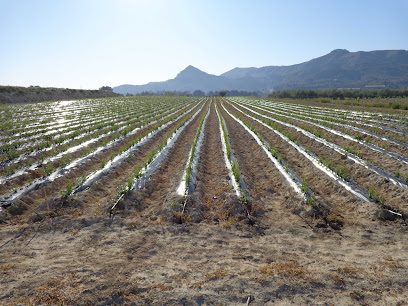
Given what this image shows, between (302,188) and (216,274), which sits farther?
(302,188)

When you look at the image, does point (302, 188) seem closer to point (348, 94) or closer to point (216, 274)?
point (216, 274)

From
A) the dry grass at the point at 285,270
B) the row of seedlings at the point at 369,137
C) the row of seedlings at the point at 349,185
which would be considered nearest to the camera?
the dry grass at the point at 285,270

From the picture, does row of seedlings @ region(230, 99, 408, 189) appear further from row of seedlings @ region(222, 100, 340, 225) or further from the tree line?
the tree line

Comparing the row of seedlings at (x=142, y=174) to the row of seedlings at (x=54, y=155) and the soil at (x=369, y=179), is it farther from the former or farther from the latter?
the soil at (x=369, y=179)

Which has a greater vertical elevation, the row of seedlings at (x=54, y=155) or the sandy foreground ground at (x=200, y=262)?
the row of seedlings at (x=54, y=155)

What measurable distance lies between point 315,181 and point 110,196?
6.17 m

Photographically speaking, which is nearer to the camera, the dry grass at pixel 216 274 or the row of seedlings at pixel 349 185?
the dry grass at pixel 216 274

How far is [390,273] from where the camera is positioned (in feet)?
11.5

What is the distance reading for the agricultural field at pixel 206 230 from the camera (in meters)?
3.27

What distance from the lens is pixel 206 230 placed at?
4.99 m

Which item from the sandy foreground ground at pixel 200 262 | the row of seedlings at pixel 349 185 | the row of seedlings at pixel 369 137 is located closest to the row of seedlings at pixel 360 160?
the row of seedlings at pixel 349 185

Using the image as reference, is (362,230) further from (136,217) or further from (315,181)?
(136,217)

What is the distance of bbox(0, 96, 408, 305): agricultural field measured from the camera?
3268mm

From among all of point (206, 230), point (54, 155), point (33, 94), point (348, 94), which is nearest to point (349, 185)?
point (206, 230)
